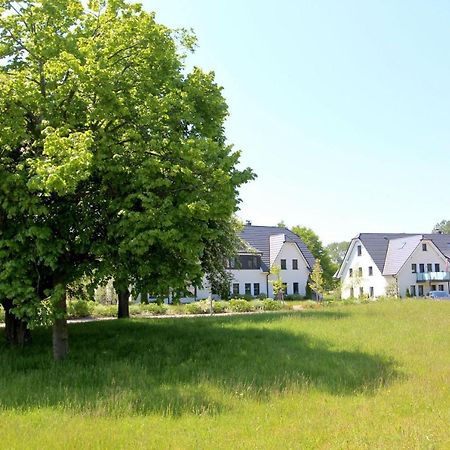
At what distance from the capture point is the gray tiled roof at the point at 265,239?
58.4 metres

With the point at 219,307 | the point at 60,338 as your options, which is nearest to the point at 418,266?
the point at 219,307

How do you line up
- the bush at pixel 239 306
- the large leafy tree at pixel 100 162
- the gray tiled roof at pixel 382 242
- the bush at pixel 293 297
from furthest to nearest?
the gray tiled roof at pixel 382 242 < the bush at pixel 293 297 < the bush at pixel 239 306 < the large leafy tree at pixel 100 162

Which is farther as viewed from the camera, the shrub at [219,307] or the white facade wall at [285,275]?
the white facade wall at [285,275]

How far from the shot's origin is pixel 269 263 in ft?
188

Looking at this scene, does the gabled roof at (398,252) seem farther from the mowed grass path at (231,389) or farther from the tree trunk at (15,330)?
the tree trunk at (15,330)

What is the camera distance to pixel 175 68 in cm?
1512

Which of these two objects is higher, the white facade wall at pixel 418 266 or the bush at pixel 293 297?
the white facade wall at pixel 418 266

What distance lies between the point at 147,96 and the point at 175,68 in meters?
1.87

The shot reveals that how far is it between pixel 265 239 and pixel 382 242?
Result: 15950 mm

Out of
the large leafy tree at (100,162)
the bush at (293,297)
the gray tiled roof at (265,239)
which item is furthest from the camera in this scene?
the gray tiled roof at (265,239)

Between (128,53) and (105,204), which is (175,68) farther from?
(105,204)

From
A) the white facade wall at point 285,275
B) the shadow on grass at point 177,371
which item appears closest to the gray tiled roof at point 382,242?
the white facade wall at point 285,275

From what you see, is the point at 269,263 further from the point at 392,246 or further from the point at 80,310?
the point at 80,310

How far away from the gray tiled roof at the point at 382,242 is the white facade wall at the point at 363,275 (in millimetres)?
624
